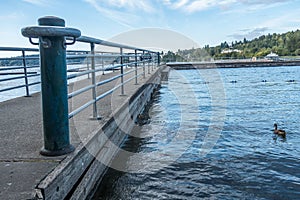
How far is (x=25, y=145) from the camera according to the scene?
248 cm

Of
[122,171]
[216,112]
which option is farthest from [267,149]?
[216,112]

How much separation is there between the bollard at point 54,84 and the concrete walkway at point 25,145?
0.49 ft

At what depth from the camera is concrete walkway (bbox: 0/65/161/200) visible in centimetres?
175

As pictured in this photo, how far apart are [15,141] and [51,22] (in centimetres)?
120

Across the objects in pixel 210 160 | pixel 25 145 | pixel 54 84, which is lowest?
pixel 210 160

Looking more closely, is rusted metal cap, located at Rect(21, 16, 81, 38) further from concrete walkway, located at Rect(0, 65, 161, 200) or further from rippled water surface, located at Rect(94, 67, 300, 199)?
rippled water surface, located at Rect(94, 67, 300, 199)

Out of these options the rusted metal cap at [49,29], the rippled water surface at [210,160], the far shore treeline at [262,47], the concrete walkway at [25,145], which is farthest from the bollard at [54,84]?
the far shore treeline at [262,47]

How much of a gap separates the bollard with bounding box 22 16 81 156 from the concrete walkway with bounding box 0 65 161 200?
0.15m

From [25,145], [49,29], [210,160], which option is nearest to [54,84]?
[49,29]

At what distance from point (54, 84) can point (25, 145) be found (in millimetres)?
727

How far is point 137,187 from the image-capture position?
2.94 metres

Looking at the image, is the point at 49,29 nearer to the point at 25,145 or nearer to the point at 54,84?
the point at 54,84

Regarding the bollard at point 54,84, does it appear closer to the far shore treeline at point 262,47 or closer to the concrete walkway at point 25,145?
the concrete walkway at point 25,145

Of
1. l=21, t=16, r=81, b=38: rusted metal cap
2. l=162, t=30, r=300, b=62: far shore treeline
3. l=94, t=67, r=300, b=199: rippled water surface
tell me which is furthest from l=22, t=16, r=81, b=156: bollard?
l=162, t=30, r=300, b=62: far shore treeline
